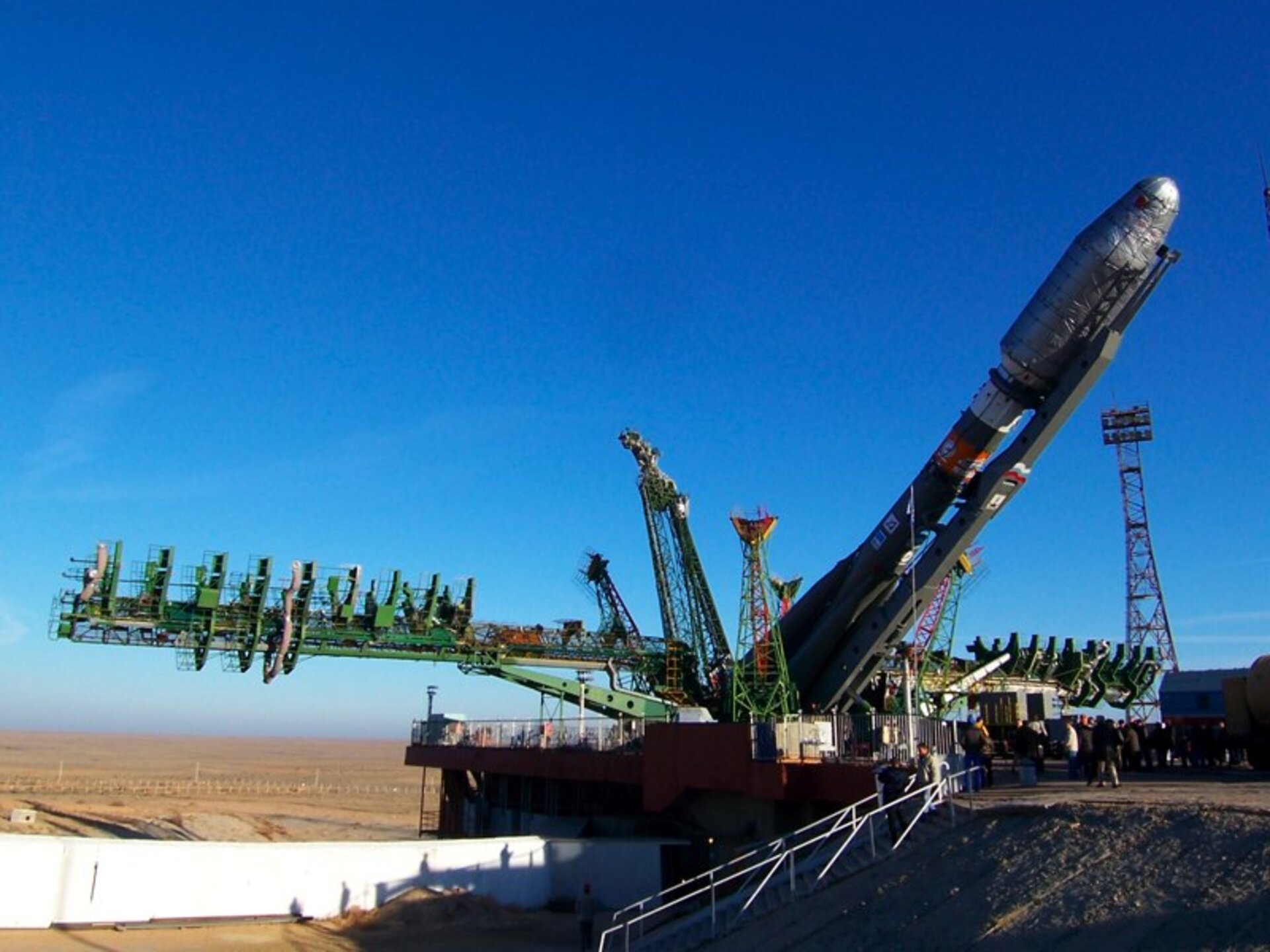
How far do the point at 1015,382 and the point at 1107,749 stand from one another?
11.4 meters

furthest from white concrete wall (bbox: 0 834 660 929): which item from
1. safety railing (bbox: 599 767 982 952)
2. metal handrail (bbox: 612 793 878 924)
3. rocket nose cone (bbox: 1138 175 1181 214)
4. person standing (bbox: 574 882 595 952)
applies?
rocket nose cone (bbox: 1138 175 1181 214)

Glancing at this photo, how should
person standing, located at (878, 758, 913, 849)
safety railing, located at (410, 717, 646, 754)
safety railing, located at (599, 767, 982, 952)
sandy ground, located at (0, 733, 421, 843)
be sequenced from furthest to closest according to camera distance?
sandy ground, located at (0, 733, 421, 843) < safety railing, located at (410, 717, 646, 754) < person standing, located at (878, 758, 913, 849) < safety railing, located at (599, 767, 982, 952)

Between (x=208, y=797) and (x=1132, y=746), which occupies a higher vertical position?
(x=1132, y=746)

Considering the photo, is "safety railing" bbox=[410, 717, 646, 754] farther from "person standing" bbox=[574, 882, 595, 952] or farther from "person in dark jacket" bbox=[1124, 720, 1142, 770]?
"person in dark jacket" bbox=[1124, 720, 1142, 770]

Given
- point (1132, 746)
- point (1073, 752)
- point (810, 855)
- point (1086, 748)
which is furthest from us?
point (1086, 748)

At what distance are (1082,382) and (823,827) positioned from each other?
1323 cm

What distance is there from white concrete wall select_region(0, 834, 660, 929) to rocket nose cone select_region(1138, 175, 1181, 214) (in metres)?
20.5

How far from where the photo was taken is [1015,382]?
27.4 m

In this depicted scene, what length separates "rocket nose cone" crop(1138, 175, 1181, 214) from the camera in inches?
993

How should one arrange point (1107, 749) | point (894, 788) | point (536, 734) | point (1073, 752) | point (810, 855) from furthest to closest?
point (536, 734), point (1073, 752), point (1107, 749), point (810, 855), point (894, 788)

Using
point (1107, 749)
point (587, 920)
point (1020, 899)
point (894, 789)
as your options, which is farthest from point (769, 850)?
point (1020, 899)

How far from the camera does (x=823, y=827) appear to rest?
20.7 metres

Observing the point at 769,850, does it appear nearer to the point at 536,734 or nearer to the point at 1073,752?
the point at 1073,752

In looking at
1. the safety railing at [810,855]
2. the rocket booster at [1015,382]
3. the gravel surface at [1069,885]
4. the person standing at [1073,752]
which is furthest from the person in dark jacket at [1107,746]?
the rocket booster at [1015,382]
